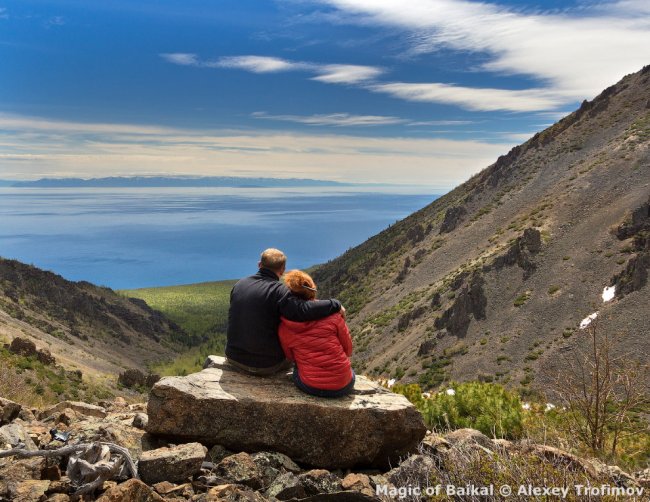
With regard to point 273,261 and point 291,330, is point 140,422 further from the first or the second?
point 273,261

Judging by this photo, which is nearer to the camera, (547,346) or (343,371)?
(343,371)

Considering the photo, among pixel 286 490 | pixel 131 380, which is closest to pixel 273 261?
pixel 286 490

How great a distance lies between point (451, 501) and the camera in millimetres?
→ 5039

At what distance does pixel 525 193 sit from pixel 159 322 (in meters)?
81.3

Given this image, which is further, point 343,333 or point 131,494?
point 343,333

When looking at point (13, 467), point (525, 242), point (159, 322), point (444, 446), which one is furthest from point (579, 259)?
point (159, 322)

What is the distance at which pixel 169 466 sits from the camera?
20.0 feet

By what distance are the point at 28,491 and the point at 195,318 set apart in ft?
474

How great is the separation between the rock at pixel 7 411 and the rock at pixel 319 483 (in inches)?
200

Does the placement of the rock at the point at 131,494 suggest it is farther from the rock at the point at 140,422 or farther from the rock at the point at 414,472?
the rock at the point at 414,472

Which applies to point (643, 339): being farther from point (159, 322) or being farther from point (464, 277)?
point (159, 322)

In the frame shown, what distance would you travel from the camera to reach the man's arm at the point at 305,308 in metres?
7.40

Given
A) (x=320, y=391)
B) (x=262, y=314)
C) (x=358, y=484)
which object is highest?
(x=262, y=314)

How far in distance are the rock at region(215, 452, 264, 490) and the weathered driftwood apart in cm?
106
